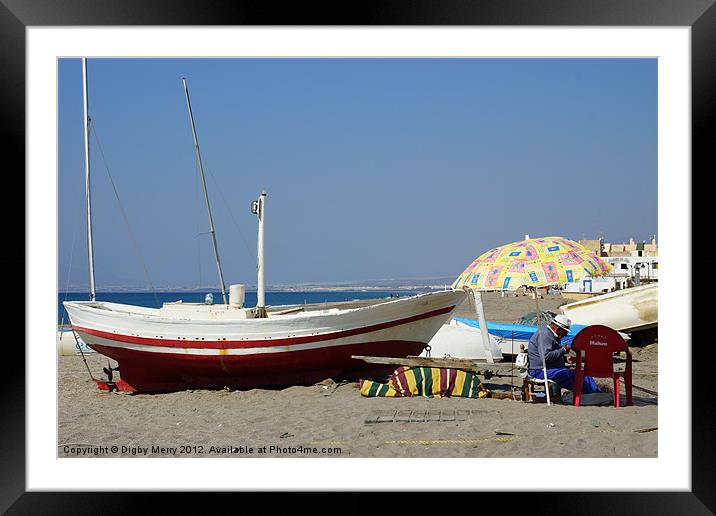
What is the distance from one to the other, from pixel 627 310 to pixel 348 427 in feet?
28.2

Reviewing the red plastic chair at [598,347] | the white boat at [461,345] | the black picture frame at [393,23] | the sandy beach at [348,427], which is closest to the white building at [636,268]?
the white boat at [461,345]

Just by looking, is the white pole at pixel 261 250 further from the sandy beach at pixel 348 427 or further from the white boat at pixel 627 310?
the white boat at pixel 627 310

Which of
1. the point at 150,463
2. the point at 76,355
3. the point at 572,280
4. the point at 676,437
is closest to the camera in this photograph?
the point at 676,437

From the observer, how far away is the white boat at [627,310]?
46.0 feet

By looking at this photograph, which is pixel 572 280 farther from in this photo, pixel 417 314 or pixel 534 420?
pixel 417 314

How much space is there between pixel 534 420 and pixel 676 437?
198 centimetres

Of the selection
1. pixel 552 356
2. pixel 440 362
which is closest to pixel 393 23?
pixel 552 356

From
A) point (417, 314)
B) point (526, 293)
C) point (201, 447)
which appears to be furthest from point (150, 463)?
point (526, 293)

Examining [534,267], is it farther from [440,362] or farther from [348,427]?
[348,427]

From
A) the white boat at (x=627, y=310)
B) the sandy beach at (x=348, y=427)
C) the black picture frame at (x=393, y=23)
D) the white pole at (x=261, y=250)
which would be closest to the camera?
the black picture frame at (x=393, y=23)

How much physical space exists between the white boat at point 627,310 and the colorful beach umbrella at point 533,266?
560 centimetres

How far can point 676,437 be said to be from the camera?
575cm

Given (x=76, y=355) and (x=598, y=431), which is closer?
(x=598, y=431)

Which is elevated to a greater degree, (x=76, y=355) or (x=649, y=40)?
(x=649, y=40)
